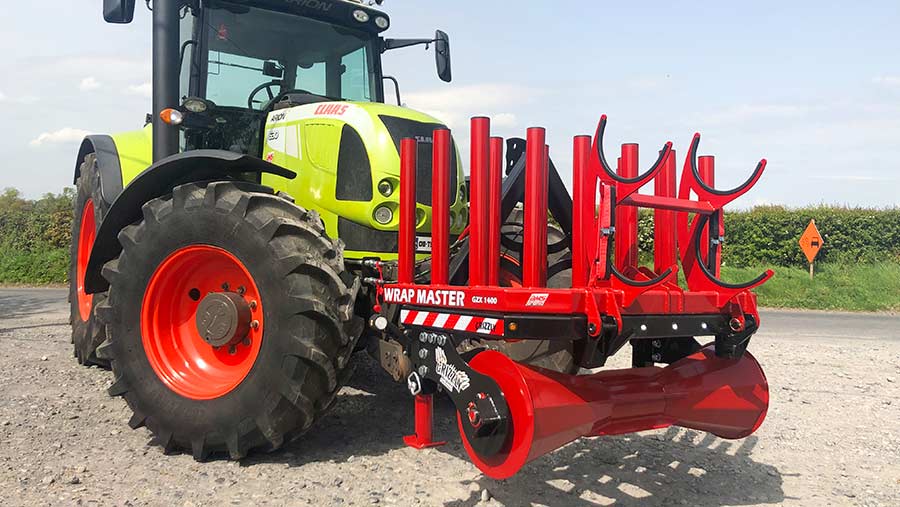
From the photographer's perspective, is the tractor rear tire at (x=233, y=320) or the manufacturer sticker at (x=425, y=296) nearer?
the manufacturer sticker at (x=425, y=296)

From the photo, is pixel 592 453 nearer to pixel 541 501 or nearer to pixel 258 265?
pixel 541 501

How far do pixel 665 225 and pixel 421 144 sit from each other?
5.61 feet

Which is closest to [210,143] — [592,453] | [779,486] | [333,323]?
[333,323]

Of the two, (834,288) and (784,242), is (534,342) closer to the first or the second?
(834,288)

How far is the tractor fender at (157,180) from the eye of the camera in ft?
12.9

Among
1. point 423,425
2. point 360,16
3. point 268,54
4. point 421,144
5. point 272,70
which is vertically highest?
point 360,16

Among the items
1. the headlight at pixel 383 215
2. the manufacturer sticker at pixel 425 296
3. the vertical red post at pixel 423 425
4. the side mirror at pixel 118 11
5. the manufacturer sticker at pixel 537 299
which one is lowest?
the vertical red post at pixel 423 425

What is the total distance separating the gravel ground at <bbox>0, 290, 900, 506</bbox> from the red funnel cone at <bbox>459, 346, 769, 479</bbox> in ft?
1.44

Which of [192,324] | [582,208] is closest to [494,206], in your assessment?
[582,208]

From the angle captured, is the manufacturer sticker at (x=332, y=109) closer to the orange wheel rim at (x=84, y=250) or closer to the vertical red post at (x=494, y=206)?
the vertical red post at (x=494, y=206)

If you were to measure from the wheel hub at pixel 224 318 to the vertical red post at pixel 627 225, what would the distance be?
199 cm

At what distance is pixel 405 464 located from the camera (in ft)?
12.2

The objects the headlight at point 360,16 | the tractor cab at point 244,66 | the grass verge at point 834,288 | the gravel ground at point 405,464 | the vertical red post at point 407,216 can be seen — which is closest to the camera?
the gravel ground at point 405,464

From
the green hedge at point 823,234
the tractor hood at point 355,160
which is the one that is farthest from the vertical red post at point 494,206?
the green hedge at point 823,234
